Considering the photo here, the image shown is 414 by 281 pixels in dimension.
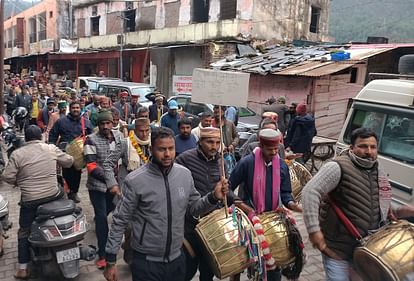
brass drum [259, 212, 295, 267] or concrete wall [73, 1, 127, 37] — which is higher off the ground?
concrete wall [73, 1, 127, 37]

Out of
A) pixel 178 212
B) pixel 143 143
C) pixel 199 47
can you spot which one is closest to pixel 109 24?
pixel 199 47

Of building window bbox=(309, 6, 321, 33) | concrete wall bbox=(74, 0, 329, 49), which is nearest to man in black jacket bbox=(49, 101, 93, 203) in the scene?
concrete wall bbox=(74, 0, 329, 49)

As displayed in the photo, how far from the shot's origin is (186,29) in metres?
22.2

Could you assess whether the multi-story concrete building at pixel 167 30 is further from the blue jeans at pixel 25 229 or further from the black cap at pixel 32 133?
the blue jeans at pixel 25 229

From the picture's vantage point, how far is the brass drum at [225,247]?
293cm

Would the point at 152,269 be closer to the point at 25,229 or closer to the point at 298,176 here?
the point at 25,229

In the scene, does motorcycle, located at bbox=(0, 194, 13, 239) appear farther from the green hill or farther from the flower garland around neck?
the green hill

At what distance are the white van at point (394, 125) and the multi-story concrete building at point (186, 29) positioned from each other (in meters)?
14.7

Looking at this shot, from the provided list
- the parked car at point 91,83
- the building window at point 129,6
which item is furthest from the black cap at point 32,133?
the building window at point 129,6

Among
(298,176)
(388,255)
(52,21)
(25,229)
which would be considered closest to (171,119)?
(298,176)

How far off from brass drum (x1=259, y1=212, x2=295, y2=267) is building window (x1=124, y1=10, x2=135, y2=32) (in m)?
26.6

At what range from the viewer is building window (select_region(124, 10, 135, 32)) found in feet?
91.5

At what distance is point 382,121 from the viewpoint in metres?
4.92

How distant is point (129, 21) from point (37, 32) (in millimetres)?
15151
